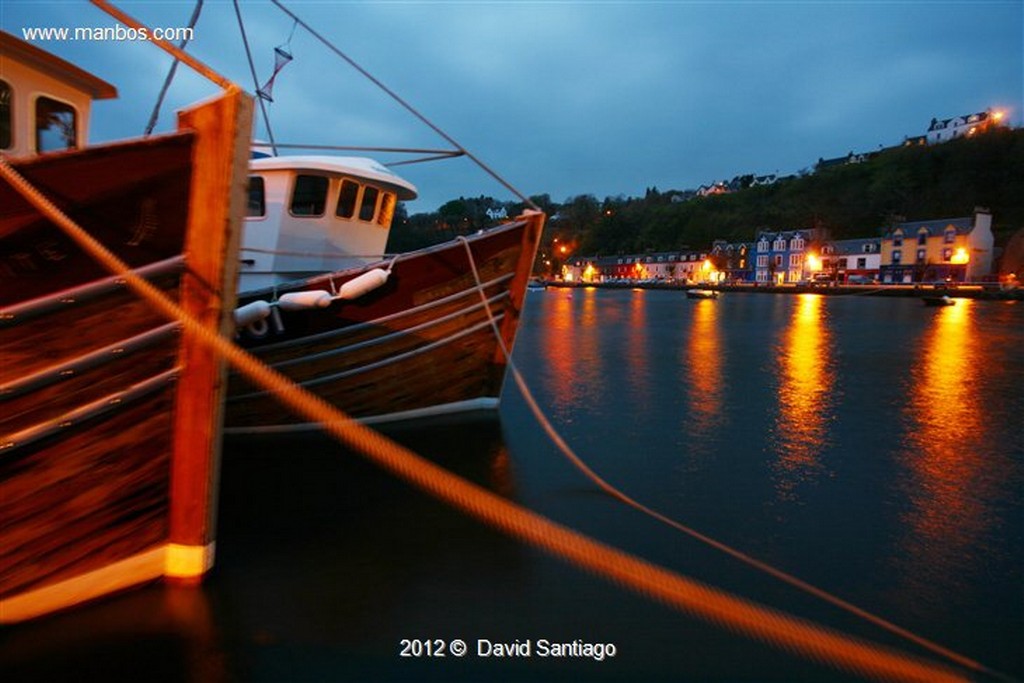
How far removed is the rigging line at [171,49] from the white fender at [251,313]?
3947mm

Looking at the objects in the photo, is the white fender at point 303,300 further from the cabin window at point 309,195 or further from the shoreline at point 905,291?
the shoreline at point 905,291

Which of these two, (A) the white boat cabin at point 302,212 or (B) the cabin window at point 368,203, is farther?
(B) the cabin window at point 368,203

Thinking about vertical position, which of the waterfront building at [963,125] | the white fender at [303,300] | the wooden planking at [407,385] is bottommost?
the wooden planking at [407,385]

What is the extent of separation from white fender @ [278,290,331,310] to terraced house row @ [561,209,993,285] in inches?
3163

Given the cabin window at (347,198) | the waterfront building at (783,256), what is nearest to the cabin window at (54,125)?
the cabin window at (347,198)

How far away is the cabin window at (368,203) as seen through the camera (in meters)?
9.16

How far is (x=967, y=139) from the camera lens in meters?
101

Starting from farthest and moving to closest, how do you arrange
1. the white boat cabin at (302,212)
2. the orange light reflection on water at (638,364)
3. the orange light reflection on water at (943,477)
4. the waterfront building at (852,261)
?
1. the waterfront building at (852,261)
2. the orange light reflection on water at (638,364)
3. the white boat cabin at (302,212)
4. the orange light reflection on water at (943,477)

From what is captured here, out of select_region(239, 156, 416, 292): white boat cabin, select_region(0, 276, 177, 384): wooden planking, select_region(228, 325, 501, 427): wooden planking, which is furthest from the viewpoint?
select_region(239, 156, 416, 292): white boat cabin

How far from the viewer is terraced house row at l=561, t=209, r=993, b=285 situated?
68.2 meters

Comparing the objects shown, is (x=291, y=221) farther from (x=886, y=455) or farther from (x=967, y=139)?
(x=967, y=139)

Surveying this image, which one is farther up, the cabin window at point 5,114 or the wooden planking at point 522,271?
the cabin window at point 5,114

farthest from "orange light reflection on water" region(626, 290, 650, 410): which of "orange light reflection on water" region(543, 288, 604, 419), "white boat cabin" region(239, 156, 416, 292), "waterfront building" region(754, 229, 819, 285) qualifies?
"waterfront building" region(754, 229, 819, 285)

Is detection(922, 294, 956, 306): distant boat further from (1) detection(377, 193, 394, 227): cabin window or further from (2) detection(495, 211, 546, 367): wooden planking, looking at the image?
(1) detection(377, 193, 394, 227): cabin window
